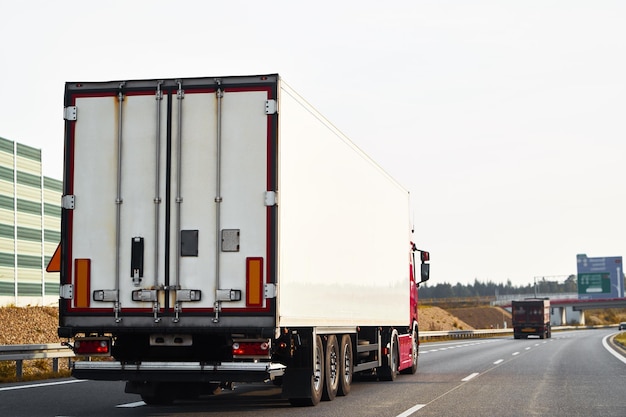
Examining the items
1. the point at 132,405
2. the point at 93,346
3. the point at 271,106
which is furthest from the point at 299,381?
the point at 271,106

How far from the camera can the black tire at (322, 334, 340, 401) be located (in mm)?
12836

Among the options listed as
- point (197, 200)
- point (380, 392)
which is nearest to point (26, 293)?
point (380, 392)

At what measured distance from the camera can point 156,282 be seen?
1065 cm

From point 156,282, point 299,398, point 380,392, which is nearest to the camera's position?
point 156,282

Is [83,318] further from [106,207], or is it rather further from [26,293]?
[26,293]

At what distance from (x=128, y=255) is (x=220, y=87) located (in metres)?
2.28

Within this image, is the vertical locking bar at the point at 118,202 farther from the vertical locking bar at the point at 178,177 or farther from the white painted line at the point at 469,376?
the white painted line at the point at 469,376

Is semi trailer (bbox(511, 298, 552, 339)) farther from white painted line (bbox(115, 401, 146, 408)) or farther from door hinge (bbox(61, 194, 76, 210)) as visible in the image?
door hinge (bbox(61, 194, 76, 210))

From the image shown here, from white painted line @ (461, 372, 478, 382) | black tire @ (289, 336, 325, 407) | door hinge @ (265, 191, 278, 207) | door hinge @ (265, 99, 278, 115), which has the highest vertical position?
door hinge @ (265, 99, 278, 115)

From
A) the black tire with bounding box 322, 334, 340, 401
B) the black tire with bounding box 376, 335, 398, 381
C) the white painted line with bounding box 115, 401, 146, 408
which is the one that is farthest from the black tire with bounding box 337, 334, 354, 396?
the black tire with bounding box 376, 335, 398, 381

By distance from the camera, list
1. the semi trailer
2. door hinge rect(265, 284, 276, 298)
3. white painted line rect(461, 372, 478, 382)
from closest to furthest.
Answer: door hinge rect(265, 284, 276, 298) < white painted line rect(461, 372, 478, 382) < the semi trailer

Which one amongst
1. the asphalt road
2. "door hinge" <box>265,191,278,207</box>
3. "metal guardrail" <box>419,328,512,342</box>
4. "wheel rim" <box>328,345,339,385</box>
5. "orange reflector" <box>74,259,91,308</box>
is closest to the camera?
"door hinge" <box>265,191,278,207</box>

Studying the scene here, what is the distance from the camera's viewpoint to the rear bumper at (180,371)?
1052cm

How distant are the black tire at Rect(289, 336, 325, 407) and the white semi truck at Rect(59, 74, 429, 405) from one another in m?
0.59
